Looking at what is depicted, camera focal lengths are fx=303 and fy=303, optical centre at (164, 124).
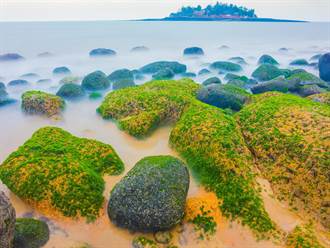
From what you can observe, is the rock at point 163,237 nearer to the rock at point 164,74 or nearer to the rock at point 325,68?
the rock at point 164,74

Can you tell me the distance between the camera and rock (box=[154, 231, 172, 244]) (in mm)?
5927

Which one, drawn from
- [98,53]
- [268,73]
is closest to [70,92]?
[268,73]

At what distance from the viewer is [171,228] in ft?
20.2

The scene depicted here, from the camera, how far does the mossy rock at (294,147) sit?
21.9 feet

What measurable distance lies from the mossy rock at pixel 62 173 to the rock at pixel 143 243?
1.20 m

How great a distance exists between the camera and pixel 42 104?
1223 centimetres

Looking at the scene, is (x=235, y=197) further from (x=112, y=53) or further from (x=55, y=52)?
(x=55, y=52)

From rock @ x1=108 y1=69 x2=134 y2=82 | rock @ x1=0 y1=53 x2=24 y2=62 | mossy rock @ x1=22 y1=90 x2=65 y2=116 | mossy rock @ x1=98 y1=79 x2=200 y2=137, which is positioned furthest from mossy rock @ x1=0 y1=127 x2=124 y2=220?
rock @ x1=0 y1=53 x2=24 y2=62

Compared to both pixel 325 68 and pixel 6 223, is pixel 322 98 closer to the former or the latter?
pixel 325 68

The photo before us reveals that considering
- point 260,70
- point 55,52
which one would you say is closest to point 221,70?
point 260,70

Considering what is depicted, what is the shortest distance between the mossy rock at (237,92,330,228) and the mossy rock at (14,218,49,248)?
16.6 ft

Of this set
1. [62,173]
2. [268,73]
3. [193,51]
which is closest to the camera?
[62,173]

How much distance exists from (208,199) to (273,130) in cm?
291

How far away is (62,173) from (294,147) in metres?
5.67
